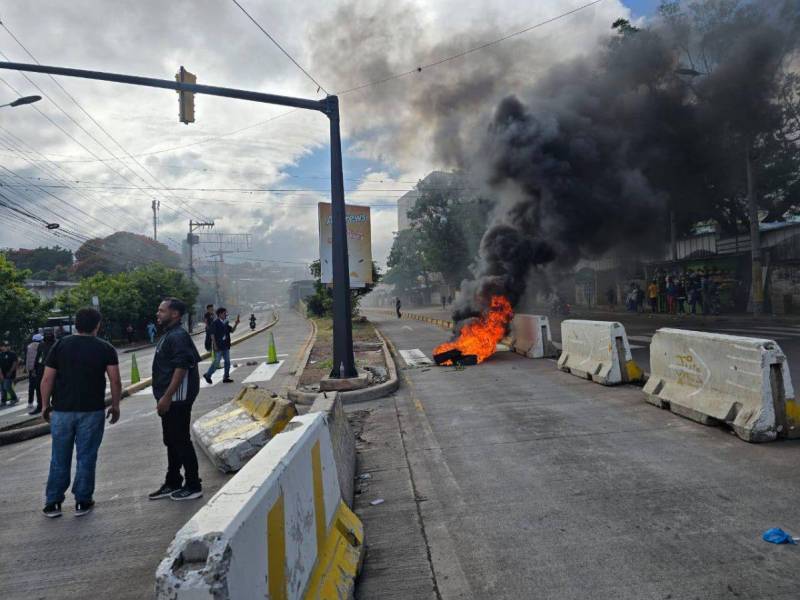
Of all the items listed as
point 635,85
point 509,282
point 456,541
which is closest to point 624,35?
point 635,85

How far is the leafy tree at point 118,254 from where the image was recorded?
205 ft

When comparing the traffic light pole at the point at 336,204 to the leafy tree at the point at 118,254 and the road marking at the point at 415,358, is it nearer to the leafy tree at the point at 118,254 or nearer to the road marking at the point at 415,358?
the road marking at the point at 415,358

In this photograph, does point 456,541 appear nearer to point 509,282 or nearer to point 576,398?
point 576,398

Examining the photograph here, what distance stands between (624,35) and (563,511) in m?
22.8

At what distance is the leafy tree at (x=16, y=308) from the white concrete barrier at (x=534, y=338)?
16.3 m

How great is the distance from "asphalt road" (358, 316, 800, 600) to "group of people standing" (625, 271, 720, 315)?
16.9 meters

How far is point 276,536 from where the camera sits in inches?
Result: 90.8

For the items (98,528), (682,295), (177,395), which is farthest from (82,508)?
(682,295)

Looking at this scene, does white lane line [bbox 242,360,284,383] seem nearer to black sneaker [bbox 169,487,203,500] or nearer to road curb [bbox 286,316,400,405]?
road curb [bbox 286,316,400,405]

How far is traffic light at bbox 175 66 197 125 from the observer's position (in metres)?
9.64

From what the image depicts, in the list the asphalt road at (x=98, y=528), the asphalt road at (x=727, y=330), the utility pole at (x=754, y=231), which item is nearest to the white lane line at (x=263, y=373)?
the asphalt road at (x=98, y=528)

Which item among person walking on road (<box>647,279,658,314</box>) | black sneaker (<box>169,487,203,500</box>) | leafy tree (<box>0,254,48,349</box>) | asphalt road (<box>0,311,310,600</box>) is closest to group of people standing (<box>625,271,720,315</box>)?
person walking on road (<box>647,279,658,314</box>)

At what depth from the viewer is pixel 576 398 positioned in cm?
799

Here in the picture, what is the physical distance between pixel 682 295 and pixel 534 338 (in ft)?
41.3
